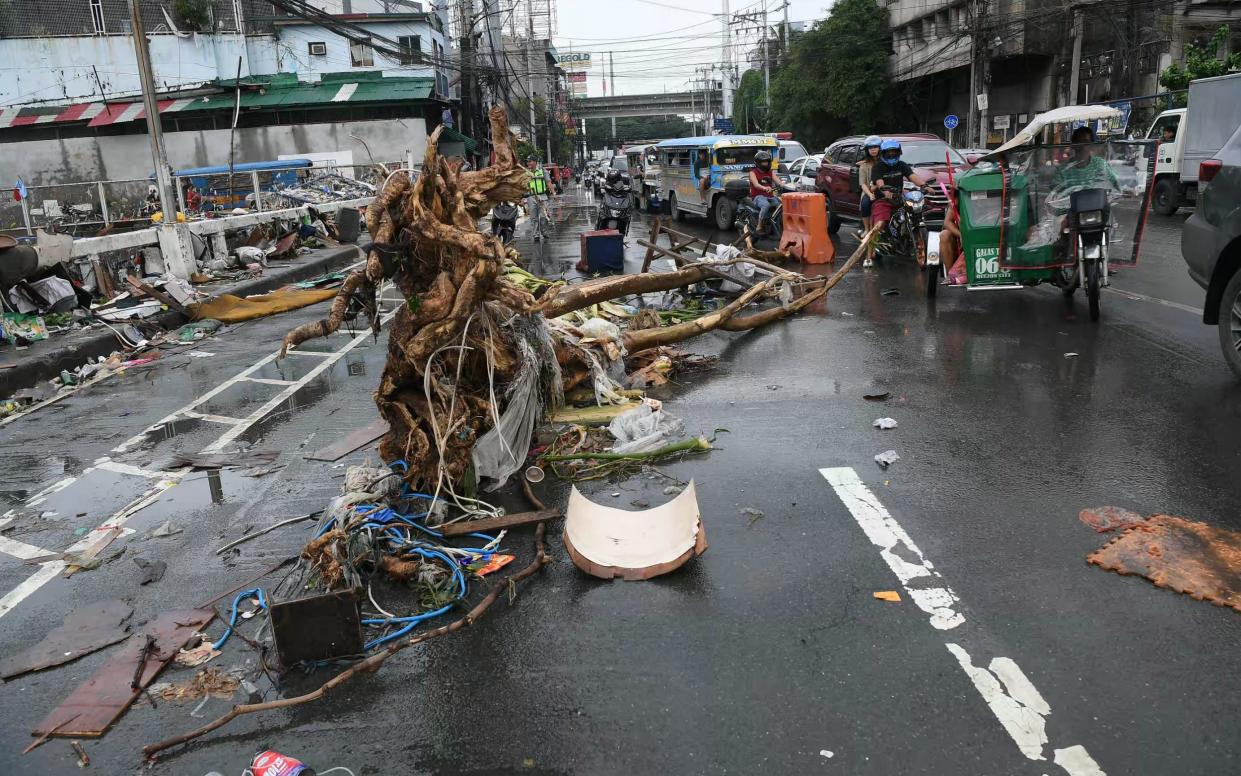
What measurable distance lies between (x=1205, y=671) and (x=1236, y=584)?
81 cm

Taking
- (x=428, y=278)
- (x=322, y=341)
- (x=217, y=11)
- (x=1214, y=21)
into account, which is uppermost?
(x=217, y=11)

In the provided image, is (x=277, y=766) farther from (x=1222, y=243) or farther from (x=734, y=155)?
(x=734, y=155)

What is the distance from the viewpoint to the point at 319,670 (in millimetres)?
3676

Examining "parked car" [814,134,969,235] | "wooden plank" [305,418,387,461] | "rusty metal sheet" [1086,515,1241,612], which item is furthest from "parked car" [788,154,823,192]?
"rusty metal sheet" [1086,515,1241,612]

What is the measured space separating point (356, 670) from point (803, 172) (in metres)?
25.2

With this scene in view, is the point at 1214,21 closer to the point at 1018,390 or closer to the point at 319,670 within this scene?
the point at 1018,390

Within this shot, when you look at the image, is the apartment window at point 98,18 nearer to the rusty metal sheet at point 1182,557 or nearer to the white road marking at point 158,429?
A: the white road marking at point 158,429

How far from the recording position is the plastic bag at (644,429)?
609cm

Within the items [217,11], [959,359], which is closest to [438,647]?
[959,359]

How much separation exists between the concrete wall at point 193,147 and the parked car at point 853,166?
26.5 metres

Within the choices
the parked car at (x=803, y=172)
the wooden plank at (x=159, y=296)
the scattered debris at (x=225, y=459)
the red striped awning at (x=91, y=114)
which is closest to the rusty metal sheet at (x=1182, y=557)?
the scattered debris at (x=225, y=459)

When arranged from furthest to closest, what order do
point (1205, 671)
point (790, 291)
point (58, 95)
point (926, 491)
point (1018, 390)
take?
point (58, 95) < point (790, 291) < point (1018, 390) < point (926, 491) < point (1205, 671)

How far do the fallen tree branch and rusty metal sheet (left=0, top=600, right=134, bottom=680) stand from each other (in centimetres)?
109

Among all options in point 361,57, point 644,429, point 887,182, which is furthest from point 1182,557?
point 361,57
